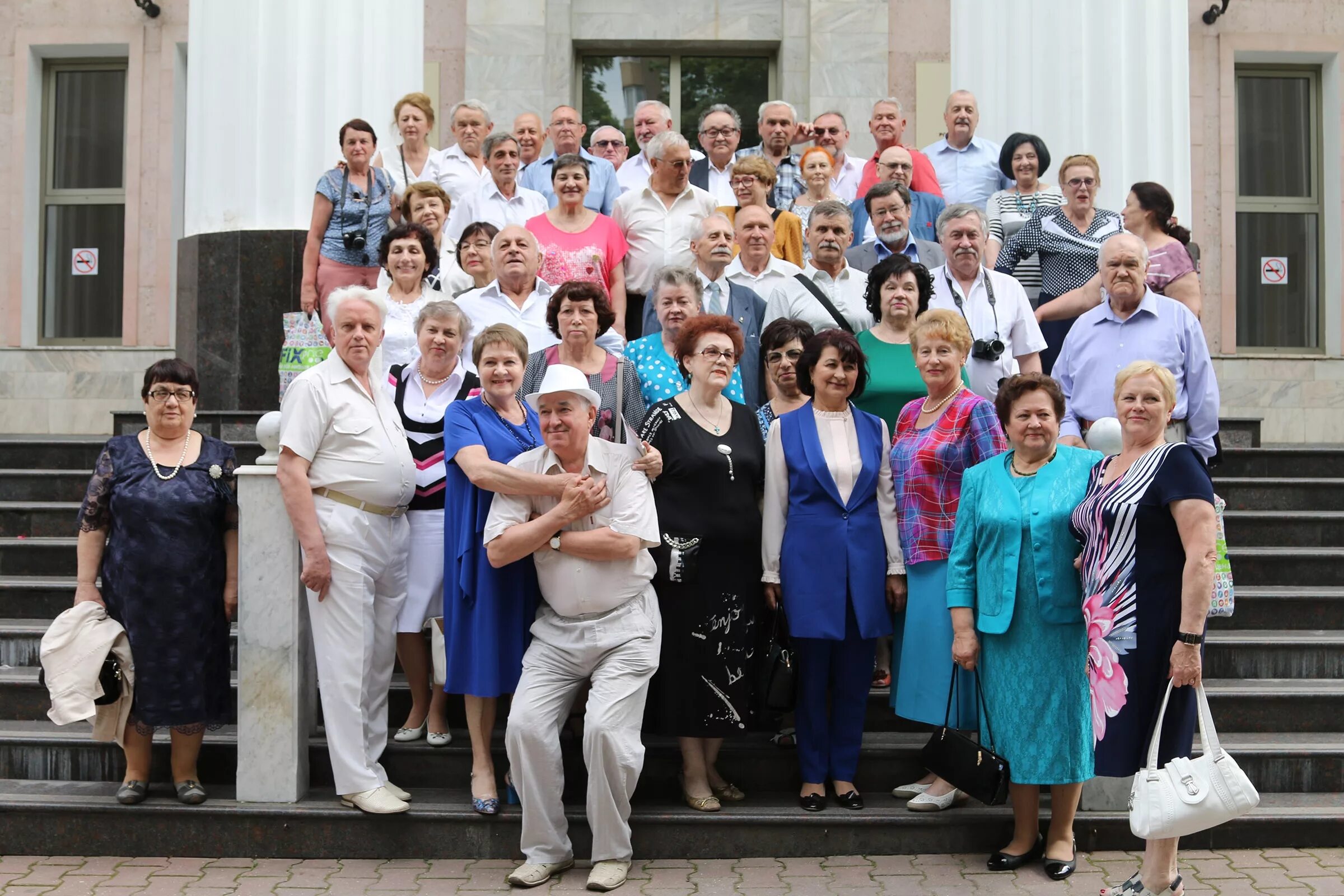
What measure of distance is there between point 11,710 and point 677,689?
10.9 ft

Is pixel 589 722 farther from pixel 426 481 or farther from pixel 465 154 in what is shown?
pixel 465 154

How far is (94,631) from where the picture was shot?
5.48 m

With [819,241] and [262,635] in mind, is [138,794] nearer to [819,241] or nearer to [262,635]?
[262,635]

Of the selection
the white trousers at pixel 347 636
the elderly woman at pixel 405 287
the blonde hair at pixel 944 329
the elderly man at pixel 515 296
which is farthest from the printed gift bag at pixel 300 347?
the blonde hair at pixel 944 329

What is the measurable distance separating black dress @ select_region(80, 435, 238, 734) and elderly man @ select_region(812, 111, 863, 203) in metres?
5.28

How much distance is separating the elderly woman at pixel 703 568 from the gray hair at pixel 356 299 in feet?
4.06

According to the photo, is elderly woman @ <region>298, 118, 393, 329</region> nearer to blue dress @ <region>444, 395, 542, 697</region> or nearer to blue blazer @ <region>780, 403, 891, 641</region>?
blue dress @ <region>444, 395, 542, 697</region>

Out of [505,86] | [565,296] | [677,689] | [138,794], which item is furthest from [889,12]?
[138,794]

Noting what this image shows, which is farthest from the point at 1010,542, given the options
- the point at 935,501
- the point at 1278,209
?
the point at 1278,209

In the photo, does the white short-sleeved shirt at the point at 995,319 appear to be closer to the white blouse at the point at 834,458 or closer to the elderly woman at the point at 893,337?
the elderly woman at the point at 893,337

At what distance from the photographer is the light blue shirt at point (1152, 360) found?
634cm

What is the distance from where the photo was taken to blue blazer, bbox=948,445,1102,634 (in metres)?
5.11

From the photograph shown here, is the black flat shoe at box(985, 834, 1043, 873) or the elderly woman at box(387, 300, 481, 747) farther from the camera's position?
the elderly woman at box(387, 300, 481, 747)

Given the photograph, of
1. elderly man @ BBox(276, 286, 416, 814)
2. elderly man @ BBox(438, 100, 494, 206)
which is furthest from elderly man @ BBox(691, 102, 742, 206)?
elderly man @ BBox(276, 286, 416, 814)
